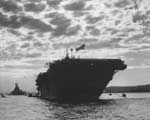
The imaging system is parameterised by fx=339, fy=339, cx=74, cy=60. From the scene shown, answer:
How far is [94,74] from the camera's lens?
76.9 m

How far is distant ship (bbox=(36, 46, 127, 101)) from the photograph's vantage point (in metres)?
74.4

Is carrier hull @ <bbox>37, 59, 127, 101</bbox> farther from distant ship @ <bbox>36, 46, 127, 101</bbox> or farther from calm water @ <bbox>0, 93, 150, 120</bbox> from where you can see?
calm water @ <bbox>0, 93, 150, 120</bbox>

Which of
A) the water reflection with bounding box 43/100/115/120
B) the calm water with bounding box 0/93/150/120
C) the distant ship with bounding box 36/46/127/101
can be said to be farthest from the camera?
the distant ship with bounding box 36/46/127/101

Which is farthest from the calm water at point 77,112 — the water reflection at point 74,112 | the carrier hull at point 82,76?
the carrier hull at point 82,76

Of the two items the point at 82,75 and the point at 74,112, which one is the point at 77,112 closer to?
the point at 74,112

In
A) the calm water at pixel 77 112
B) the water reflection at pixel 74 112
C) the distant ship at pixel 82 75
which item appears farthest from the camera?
the distant ship at pixel 82 75

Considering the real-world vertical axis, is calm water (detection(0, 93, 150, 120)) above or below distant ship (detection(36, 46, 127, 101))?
below

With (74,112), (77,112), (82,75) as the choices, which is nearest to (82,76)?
(82,75)

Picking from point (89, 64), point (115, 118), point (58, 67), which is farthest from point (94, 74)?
point (115, 118)

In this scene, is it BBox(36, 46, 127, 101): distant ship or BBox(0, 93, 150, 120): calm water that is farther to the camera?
BBox(36, 46, 127, 101): distant ship

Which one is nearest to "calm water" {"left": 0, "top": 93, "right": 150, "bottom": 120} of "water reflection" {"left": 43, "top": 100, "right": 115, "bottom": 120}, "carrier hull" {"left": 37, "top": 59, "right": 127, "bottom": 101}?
"water reflection" {"left": 43, "top": 100, "right": 115, "bottom": 120}

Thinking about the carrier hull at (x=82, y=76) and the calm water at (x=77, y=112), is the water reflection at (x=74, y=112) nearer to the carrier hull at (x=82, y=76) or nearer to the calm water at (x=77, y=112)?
the calm water at (x=77, y=112)

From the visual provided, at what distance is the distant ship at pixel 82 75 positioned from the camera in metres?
74.4

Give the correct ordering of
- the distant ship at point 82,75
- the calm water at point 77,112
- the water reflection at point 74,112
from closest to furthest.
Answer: the calm water at point 77,112, the water reflection at point 74,112, the distant ship at point 82,75
